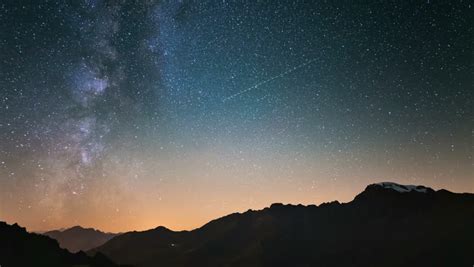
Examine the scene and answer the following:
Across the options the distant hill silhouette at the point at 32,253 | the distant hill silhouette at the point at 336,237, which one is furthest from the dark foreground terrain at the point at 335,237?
the distant hill silhouette at the point at 32,253

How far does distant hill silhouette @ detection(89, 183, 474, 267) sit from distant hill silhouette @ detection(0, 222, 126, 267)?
75.7 meters

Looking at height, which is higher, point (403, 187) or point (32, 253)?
point (403, 187)

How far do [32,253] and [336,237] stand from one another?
397 ft

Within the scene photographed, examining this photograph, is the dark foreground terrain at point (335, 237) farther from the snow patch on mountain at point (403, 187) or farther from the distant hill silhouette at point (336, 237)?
the snow patch on mountain at point (403, 187)

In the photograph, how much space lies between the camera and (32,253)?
229 feet

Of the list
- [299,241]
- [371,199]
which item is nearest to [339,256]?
[299,241]

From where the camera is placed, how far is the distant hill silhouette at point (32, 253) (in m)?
66.6

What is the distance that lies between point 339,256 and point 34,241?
107 meters

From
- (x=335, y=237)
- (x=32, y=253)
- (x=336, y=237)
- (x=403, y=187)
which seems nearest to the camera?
(x=32, y=253)

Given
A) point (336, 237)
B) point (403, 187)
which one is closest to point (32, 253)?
point (336, 237)

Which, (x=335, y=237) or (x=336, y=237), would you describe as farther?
(x=335, y=237)

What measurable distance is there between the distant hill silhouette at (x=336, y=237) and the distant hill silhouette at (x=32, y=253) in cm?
7570

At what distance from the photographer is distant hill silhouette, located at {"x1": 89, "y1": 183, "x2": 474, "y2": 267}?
123500 millimetres

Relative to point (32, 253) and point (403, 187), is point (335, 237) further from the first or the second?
point (32, 253)
